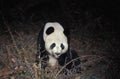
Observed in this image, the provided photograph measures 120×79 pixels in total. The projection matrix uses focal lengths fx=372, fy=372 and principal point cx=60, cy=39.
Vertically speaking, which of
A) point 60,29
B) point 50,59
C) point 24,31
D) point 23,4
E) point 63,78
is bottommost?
point 63,78

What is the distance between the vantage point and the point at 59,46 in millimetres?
5320

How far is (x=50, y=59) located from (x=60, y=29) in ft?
1.68

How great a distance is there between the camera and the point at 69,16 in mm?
7664

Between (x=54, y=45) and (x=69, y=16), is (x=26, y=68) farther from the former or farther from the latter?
(x=69, y=16)

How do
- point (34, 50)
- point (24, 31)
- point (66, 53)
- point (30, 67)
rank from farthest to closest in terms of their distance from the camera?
point (24, 31)
point (34, 50)
point (66, 53)
point (30, 67)

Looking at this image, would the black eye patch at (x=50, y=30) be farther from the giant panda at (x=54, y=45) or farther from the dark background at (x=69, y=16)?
the dark background at (x=69, y=16)

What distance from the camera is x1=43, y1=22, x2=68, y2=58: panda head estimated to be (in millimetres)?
5332

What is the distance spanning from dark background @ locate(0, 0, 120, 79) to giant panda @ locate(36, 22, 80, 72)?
60.9 inches

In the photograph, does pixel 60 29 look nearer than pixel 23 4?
Yes

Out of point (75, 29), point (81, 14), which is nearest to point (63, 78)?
point (75, 29)

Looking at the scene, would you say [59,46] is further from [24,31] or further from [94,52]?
[24,31]

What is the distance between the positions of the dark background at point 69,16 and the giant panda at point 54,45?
155 cm

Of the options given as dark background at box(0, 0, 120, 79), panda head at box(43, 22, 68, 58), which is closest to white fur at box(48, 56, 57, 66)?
panda head at box(43, 22, 68, 58)

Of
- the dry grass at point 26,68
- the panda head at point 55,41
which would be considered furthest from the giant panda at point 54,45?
the dry grass at point 26,68
